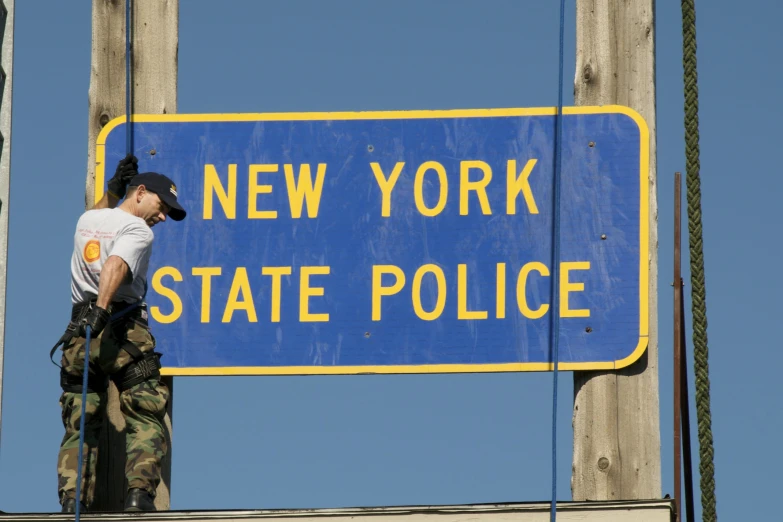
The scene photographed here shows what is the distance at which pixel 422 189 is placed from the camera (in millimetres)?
9078

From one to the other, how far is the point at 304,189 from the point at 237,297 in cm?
65

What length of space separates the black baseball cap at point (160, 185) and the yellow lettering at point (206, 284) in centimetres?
37

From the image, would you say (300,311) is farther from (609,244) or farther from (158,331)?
(609,244)

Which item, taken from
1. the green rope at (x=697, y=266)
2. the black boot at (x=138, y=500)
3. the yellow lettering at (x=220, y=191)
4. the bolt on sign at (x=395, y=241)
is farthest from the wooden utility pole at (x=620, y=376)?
the black boot at (x=138, y=500)

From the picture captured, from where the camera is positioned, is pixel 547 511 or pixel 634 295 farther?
pixel 634 295

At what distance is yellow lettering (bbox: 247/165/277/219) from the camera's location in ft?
29.8

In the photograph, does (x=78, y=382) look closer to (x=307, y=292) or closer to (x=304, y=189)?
(x=307, y=292)

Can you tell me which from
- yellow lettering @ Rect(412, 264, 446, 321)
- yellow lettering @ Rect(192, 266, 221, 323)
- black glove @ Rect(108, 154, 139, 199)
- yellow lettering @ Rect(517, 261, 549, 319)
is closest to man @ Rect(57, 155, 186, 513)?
black glove @ Rect(108, 154, 139, 199)

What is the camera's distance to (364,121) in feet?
30.1

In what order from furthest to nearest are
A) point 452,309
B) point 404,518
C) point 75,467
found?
point 452,309
point 75,467
point 404,518

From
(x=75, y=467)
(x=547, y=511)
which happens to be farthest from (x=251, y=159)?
(x=547, y=511)

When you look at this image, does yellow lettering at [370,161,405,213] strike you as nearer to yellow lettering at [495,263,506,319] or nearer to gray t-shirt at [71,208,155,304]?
yellow lettering at [495,263,506,319]

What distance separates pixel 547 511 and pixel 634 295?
1.48 meters

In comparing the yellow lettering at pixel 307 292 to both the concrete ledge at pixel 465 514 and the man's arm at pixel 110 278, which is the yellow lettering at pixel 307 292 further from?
the concrete ledge at pixel 465 514
